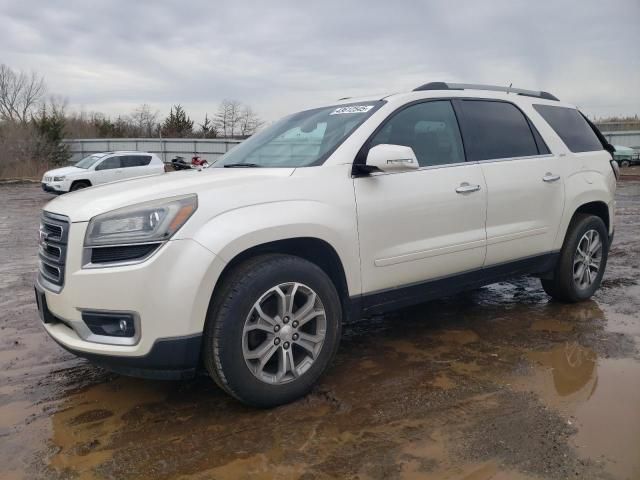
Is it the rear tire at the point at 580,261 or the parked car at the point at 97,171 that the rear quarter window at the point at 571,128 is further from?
the parked car at the point at 97,171

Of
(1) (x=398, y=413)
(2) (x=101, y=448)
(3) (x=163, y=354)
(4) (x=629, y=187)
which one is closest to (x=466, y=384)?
(1) (x=398, y=413)

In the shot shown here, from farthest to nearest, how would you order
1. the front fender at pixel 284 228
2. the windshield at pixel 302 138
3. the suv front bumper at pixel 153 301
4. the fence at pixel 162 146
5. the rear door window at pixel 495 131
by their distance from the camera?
1. the fence at pixel 162 146
2. the rear door window at pixel 495 131
3. the windshield at pixel 302 138
4. the front fender at pixel 284 228
5. the suv front bumper at pixel 153 301

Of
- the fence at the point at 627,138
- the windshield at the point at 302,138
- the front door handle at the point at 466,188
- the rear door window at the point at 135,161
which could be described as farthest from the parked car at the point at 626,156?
the windshield at the point at 302,138

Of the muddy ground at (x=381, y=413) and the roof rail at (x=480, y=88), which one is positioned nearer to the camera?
the muddy ground at (x=381, y=413)

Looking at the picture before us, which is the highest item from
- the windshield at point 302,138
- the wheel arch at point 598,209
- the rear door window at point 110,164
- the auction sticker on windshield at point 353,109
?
the rear door window at point 110,164

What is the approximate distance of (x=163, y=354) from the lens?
104 inches

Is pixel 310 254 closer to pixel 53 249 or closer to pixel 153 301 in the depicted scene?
pixel 153 301

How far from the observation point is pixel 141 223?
270 centimetres

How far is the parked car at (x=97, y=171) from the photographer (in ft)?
59.7

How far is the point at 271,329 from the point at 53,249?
1283mm

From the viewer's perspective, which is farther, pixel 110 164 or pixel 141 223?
pixel 110 164

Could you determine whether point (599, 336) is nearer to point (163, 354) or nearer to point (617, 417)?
point (617, 417)

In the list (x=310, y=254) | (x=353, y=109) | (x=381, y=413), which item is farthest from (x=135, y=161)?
(x=381, y=413)

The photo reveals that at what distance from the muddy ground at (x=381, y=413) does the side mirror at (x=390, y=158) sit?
4.35 ft
